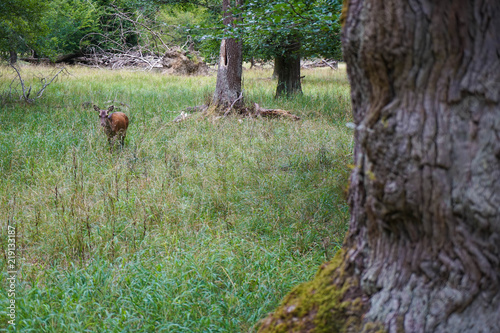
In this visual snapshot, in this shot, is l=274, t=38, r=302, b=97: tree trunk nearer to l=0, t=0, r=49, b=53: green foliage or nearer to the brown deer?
the brown deer

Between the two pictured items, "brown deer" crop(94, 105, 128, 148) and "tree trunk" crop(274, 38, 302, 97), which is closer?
"brown deer" crop(94, 105, 128, 148)

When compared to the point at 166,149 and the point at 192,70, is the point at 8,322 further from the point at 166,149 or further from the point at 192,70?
the point at 192,70

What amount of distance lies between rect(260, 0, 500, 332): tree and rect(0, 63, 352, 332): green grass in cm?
136

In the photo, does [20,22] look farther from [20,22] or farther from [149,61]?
[149,61]

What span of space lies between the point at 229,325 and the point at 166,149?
4.64 meters

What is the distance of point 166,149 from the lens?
7270 mm

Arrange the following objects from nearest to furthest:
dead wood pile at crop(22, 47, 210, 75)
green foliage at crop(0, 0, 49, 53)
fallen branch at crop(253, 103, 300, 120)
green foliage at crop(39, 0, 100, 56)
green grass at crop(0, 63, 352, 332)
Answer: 1. green grass at crop(0, 63, 352, 332)
2. fallen branch at crop(253, 103, 300, 120)
3. green foliage at crop(0, 0, 49, 53)
4. dead wood pile at crop(22, 47, 210, 75)
5. green foliage at crop(39, 0, 100, 56)

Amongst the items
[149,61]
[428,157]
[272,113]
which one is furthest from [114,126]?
[149,61]

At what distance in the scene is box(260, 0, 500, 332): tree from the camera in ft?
5.39

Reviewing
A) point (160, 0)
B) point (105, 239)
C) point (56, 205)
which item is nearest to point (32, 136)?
point (56, 205)

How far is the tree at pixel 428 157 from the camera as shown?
1644mm

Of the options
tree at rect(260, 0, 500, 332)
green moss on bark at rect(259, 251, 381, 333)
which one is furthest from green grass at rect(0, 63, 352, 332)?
tree at rect(260, 0, 500, 332)

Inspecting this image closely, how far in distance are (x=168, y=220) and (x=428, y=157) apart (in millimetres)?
3513

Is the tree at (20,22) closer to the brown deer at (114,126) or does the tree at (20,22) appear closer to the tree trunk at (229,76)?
the tree trunk at (229,76)
